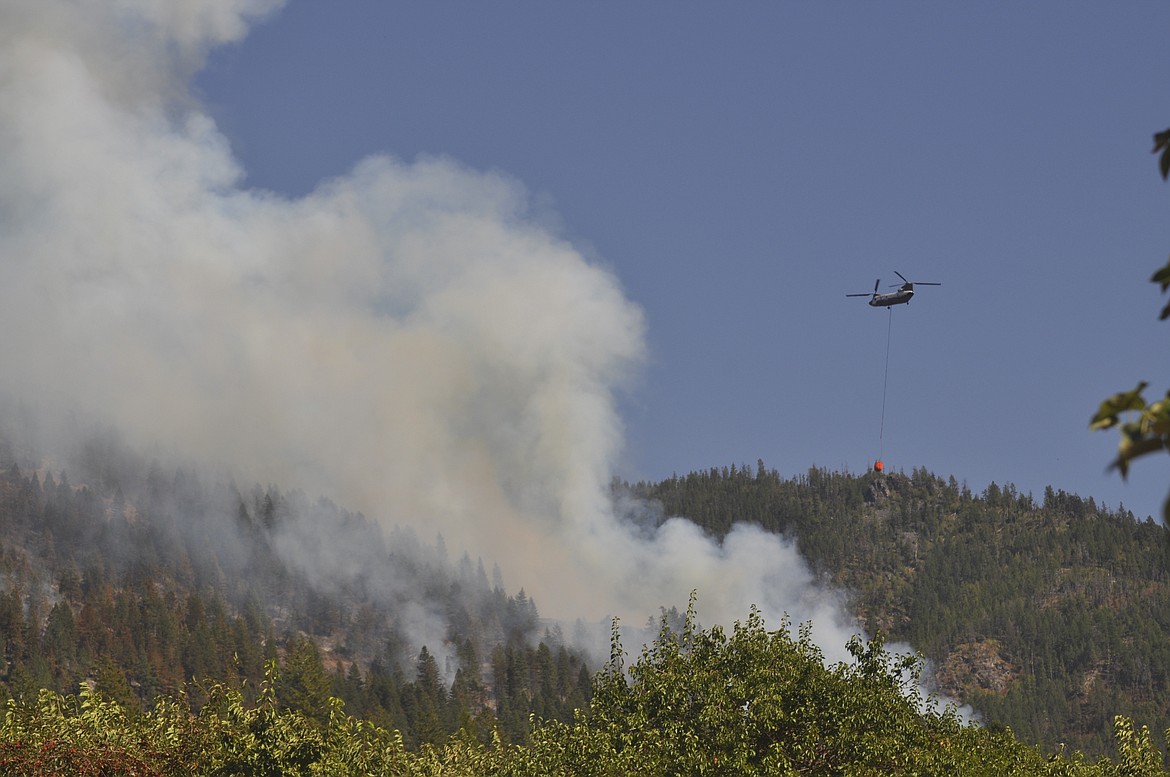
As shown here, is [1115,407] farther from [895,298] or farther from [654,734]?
[895,298]

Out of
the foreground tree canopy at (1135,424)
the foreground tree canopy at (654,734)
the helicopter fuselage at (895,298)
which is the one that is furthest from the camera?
the helicopter fuselage at (895,298)

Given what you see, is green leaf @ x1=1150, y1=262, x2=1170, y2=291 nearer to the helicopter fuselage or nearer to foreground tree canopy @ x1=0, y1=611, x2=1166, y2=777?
foreground tree canopy @ x1=0, y1=611, x2=1166, y2=777

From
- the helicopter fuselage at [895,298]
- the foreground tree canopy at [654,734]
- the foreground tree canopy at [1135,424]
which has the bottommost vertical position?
the foreground tree canopy at [1135,424]

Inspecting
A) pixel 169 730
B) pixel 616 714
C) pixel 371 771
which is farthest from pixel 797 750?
pixel 169 730

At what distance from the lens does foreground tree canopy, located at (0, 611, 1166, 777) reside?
180ft

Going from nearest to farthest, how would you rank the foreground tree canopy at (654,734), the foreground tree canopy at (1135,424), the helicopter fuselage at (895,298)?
1. the foreground tree canopy at (1135,424)
2. the foreground tree canopy at (654,734)
3. the helicopter fuselage at (895,298)


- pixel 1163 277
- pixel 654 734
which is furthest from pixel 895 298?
pixel 1163 277

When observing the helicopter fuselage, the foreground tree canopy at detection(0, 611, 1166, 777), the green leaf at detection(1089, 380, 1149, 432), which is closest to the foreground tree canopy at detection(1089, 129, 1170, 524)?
the green leaf at detection(1089, 380, 1149, 432)

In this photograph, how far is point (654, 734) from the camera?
6369 centimetres

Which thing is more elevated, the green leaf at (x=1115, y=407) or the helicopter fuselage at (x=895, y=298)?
the helicopter fuselage at (x=895, y=298)

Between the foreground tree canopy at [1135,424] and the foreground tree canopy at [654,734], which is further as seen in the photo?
the foreground tree canopy at [654,734]

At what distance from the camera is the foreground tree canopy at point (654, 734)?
180 feet

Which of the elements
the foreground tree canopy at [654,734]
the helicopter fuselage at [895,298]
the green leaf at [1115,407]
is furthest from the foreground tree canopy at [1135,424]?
the helicopter fuselage at [895,298]

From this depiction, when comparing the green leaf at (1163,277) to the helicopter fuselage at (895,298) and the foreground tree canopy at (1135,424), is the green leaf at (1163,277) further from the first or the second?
the helicopter fuselage at (895,298)
